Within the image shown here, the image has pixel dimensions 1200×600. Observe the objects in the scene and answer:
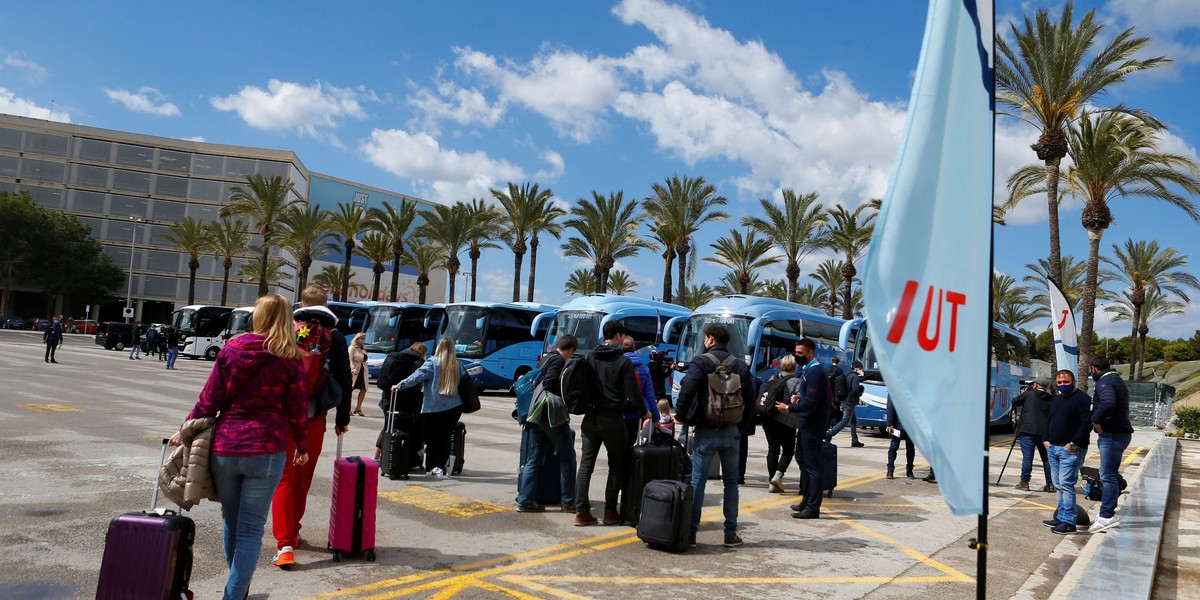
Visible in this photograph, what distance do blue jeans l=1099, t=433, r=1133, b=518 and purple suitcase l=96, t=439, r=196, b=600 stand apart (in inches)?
340

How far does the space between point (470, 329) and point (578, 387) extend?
22460 millimetres

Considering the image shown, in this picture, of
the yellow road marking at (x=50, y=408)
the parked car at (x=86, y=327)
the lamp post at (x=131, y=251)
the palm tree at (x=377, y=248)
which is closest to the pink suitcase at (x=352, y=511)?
the yellow road marking at (x=50, y=408)

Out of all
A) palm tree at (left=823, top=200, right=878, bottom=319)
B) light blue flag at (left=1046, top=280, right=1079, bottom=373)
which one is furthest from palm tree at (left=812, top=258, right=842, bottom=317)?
light blue flag at (left=1046, top=280, right=1079, bottom=373)

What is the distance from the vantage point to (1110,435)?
27.7ft

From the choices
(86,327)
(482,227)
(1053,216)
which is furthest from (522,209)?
(86,327)

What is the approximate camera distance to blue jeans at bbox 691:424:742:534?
6.61 m

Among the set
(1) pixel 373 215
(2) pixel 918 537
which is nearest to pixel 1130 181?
(2) pixel 918 537

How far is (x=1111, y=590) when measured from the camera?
541 cm

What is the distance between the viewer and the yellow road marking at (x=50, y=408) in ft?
43.7

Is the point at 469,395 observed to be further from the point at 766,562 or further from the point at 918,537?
the point at 918,537

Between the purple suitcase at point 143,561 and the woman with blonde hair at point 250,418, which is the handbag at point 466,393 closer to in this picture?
the woman with blonde hair at point 250,418

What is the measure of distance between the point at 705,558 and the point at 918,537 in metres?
2.61

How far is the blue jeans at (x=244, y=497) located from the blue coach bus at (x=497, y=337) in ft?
77.8

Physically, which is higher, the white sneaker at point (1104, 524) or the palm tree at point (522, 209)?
the palm tree at point (522, 209)
